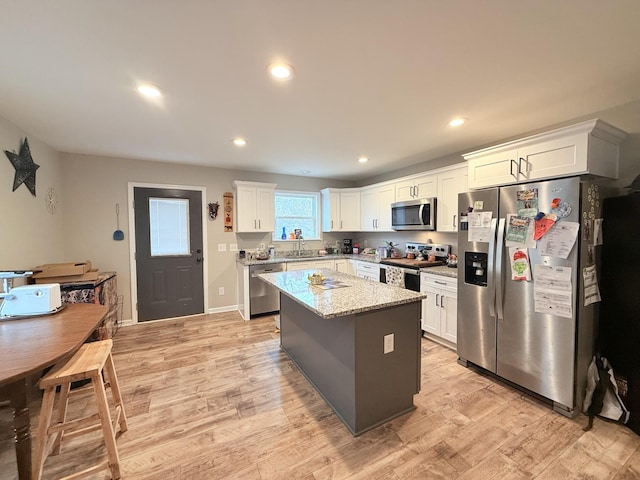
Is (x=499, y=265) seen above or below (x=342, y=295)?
above

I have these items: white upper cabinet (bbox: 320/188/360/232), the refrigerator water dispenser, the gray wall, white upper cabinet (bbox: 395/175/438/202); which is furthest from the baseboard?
the refrigerator water dispenser

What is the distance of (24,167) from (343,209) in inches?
167

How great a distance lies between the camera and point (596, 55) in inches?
63.2

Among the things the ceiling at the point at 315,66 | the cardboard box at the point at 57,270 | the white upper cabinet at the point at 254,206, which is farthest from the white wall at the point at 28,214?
the white upper cabinet at the point at 254,206

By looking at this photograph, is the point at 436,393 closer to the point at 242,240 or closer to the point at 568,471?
the point at 568,471

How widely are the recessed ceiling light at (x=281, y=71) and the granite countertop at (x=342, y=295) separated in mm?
1569

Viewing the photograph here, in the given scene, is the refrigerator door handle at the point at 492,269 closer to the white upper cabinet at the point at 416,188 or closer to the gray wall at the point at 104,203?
the gray wall at the point at 104,203

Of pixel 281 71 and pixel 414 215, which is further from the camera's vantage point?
pixel 414 215

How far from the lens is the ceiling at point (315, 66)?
129cm

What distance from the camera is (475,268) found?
8.31 ft

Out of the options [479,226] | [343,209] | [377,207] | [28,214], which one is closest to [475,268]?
[479,226]

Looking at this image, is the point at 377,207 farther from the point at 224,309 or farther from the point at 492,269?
the point at 224,309

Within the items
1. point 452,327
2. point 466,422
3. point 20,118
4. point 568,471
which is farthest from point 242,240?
point 568,471

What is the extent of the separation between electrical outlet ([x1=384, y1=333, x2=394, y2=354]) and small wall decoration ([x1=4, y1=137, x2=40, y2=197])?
3688mm
